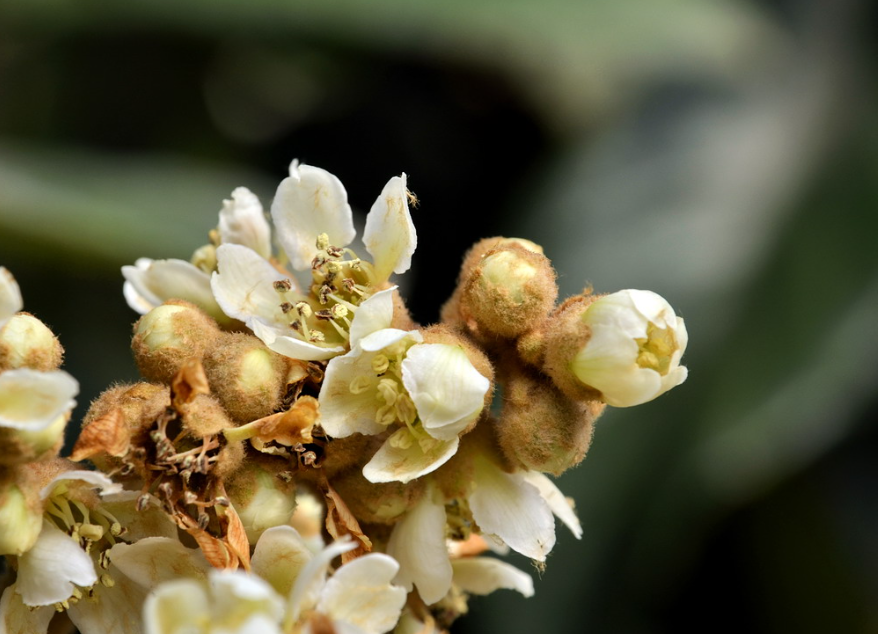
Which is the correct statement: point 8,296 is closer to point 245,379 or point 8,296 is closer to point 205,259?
point 245,379

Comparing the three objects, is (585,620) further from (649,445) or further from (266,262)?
(266,262)

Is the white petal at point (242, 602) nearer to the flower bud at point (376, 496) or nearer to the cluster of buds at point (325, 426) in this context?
the cluster of buds at point (325, 426)

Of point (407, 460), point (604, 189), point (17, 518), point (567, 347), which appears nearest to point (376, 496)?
point (407, 460)

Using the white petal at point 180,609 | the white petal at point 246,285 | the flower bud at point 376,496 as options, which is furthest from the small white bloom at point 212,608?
the white petal at point 246,285

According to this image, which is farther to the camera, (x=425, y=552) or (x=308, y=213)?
(x=308, y=213)

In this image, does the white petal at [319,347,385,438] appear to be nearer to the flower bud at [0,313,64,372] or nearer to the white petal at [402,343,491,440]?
the white petal at [402,343,491,440]

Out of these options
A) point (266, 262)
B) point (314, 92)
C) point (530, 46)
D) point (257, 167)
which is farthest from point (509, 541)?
point (314, 92)
